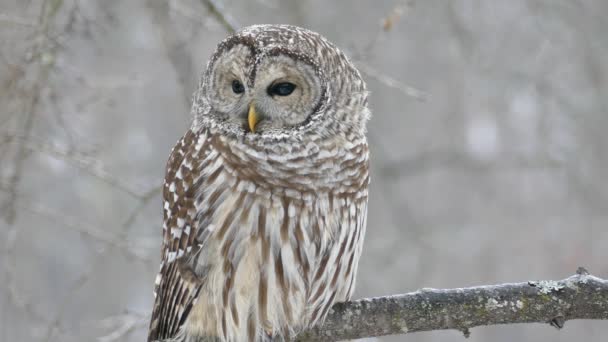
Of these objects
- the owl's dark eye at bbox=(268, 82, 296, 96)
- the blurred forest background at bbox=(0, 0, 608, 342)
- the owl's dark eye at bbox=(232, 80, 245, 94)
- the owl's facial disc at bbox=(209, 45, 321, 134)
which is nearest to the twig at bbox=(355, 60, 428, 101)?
the blurred forest background at bbox=(0, 0, 608, 342)

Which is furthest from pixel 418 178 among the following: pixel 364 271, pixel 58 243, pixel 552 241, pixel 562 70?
pixel 58 243

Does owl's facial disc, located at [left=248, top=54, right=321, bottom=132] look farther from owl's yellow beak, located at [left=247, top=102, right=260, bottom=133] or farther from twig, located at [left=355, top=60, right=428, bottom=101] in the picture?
twig, located at [left=355, top=60, right=428, bottom=101]

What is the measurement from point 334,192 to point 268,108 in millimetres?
477

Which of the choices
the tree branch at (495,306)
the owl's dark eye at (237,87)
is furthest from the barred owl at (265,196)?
the tree branch at (495,306)

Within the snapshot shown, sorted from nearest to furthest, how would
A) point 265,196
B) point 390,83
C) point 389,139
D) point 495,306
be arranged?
point 495,306, point 265,196, point 390,83, point 389,139

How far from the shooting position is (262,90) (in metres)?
3.86

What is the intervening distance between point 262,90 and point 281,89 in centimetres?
9

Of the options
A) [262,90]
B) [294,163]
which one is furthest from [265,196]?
[262,90]

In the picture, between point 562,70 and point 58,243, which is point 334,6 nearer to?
point 562,70

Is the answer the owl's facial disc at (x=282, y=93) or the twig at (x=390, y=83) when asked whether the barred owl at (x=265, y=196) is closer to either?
the owl's facial disc at (x=282, y=93)

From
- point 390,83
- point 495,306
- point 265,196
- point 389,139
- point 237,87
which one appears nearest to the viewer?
point 495,306

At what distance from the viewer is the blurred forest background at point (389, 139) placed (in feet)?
15.6

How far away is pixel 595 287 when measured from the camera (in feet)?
11.5

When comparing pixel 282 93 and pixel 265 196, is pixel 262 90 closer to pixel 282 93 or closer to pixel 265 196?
pixel 282 93
